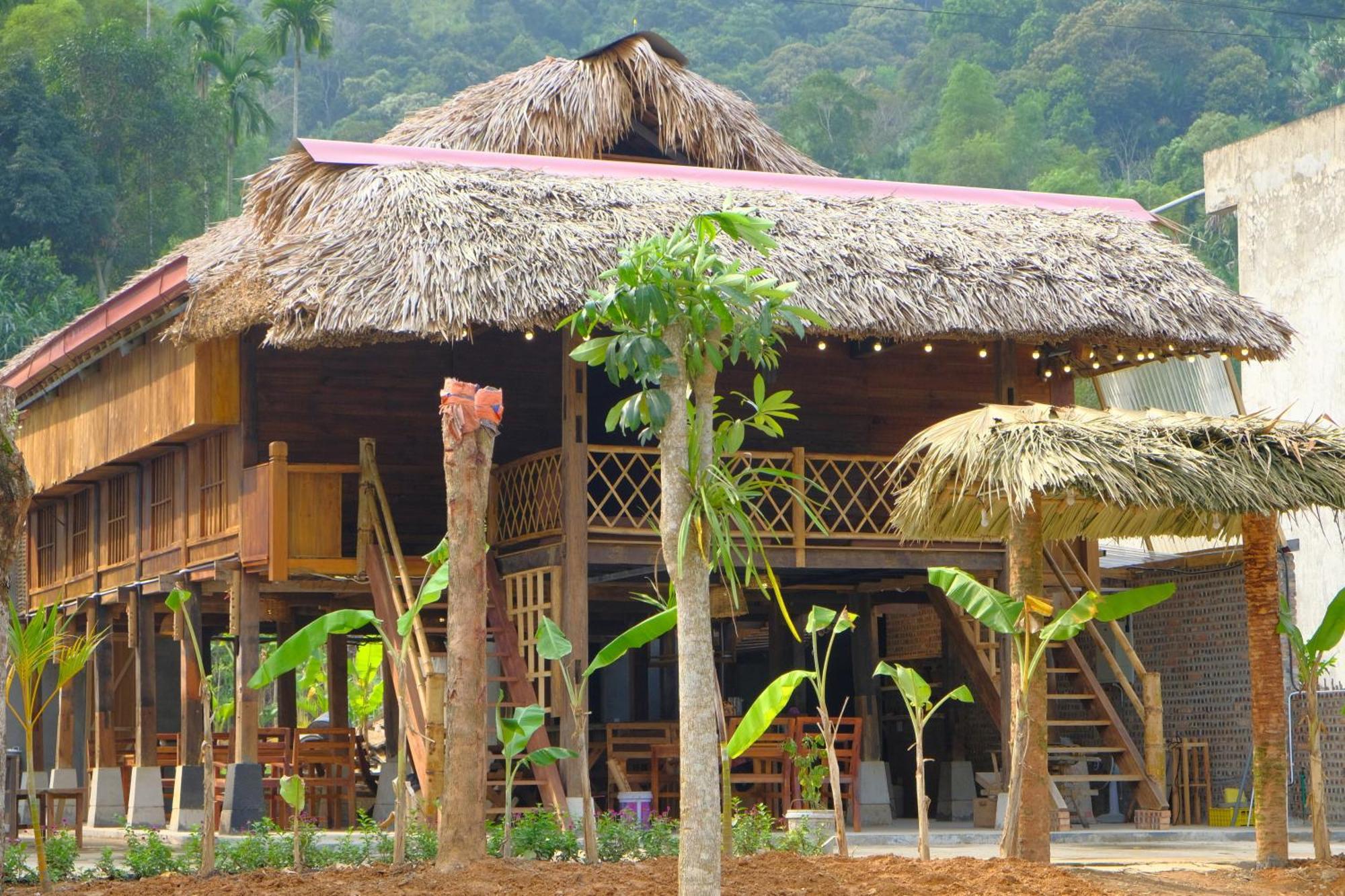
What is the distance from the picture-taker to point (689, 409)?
7.91 metres

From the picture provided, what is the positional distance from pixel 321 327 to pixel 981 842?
6.09 m

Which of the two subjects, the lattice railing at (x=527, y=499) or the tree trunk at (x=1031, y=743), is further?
the lattice railing at (x=527, y=499)

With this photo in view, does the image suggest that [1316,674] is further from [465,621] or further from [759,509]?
[465,621]

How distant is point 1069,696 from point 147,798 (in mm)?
7799

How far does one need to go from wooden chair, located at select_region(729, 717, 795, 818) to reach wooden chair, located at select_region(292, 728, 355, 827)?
11.1ft

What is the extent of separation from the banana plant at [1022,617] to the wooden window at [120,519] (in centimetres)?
965

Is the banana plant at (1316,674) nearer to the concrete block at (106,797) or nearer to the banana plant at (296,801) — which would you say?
the banana plant at (296,801)

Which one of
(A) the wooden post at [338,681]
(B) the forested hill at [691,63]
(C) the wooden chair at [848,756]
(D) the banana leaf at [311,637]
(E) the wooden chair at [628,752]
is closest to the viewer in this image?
(D) the banana leaf at [311,637]

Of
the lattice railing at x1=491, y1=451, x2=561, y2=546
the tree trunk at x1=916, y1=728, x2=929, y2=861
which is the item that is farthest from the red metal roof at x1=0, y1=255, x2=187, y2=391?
the tree trunk at x1=916, y1=728, x2=929, y2=861

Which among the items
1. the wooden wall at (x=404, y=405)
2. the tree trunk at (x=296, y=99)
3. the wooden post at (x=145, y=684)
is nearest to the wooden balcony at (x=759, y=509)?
the wooden wall at (x=404, y=405)

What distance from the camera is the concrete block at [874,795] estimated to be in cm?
1622

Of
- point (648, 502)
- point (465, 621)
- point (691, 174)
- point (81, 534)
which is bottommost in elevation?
point (465, 621)

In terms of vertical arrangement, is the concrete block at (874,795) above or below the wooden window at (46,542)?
below

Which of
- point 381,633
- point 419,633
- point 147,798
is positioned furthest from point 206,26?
point 381,633
